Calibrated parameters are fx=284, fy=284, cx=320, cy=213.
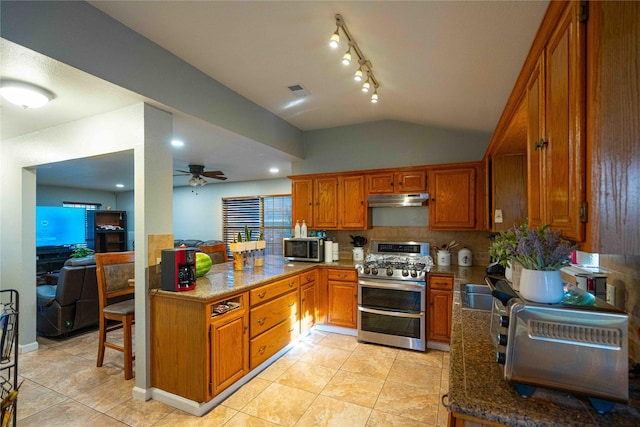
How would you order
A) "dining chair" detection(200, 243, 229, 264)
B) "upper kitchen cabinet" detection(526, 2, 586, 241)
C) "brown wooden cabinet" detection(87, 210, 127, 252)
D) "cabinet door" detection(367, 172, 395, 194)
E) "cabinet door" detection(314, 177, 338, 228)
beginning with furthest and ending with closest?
1. "brown wooden cabinet" detection(87, 210, 127, 252)
2. "dining chair" detection(200, 243, 229, 264)
3. "cabinet door" detection(314, 177, 338, 228)
4. "cabinet door" detection(367, 172, 395, 194)
5. "upper kitchen cabinet" detection(526, 2, 586, 241)

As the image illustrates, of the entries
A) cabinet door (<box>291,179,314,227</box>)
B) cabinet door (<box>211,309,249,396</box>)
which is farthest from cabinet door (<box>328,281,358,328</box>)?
cabinet door (<box>211,309,249,396</box>)

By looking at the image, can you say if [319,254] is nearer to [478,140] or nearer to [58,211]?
[478,140]

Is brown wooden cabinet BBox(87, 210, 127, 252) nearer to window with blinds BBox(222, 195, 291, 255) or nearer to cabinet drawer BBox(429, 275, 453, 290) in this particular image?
window with blinds BBox(222, 195, 291, 255)

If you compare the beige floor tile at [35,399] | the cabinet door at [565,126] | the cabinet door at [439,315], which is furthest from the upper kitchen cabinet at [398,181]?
the beige floor tile at [35,399]

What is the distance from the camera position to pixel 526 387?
96cm

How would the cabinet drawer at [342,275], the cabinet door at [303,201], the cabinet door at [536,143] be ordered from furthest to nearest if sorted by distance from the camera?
1. the cabinet door at [303,201]
2. the cabinet drawer at [342,275]
3. the cabinet door at [536,143]

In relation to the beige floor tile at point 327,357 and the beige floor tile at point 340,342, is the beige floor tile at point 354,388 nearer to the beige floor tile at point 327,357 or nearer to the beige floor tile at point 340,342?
the beige floor tile at point 327,357

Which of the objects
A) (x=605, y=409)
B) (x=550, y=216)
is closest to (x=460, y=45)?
(x=550, y=216)

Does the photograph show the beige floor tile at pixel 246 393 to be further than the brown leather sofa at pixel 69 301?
No

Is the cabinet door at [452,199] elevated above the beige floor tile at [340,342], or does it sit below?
above

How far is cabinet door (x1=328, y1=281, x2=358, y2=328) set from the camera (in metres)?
3.62

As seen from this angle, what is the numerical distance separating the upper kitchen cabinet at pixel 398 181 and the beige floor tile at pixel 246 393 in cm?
259

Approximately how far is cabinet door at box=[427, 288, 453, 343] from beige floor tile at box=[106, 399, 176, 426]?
263cm

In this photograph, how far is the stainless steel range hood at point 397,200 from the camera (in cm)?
363
